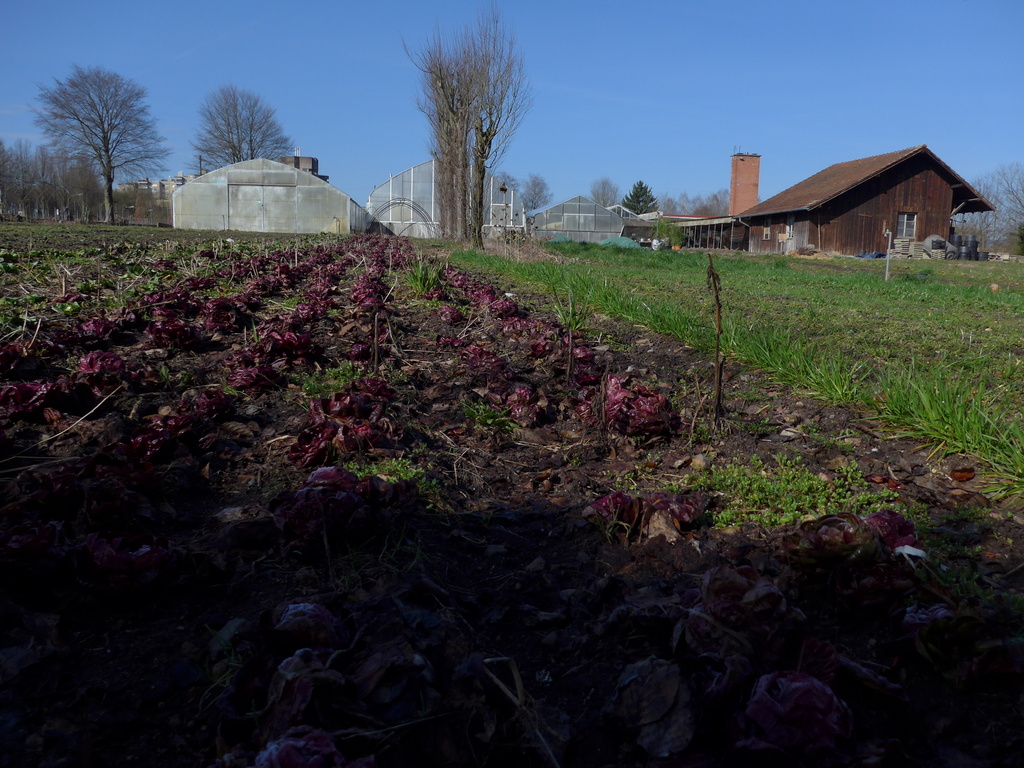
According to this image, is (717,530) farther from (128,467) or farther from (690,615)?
(128,467)

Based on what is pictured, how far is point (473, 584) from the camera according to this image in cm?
234

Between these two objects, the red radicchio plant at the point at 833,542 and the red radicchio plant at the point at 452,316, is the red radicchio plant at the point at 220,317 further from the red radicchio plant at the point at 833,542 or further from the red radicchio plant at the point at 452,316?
the red radicchio plant at the point at 833,542

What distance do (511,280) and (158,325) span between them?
6.82 metres

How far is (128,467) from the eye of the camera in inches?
106

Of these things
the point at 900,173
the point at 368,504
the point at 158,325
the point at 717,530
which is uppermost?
the point at 900,173

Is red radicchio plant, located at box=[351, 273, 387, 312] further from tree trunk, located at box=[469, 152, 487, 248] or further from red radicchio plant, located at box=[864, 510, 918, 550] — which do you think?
tree trunk, located at box=[469, 152, 487, 248]

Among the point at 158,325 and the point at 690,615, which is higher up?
the point at 158,325

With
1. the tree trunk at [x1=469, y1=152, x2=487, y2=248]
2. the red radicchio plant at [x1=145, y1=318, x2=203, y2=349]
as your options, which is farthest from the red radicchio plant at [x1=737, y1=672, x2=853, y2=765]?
the tree trunk at [x1=469, y1=152, x2=487, y2=248]

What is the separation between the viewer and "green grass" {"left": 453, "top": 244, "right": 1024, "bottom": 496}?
337 centimetres

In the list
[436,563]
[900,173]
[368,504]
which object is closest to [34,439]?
[368,504]

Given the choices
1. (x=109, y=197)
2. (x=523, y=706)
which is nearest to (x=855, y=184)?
(x=523, y=706)

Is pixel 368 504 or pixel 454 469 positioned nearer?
pixel 368 504

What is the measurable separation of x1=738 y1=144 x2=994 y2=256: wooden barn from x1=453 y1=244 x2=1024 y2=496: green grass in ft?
84.5

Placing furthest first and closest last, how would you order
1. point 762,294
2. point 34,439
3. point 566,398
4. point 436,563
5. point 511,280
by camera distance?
1. point 511,280
2. point 762,294
3. point 566,398
4. point 34,439
5. point 436,563
